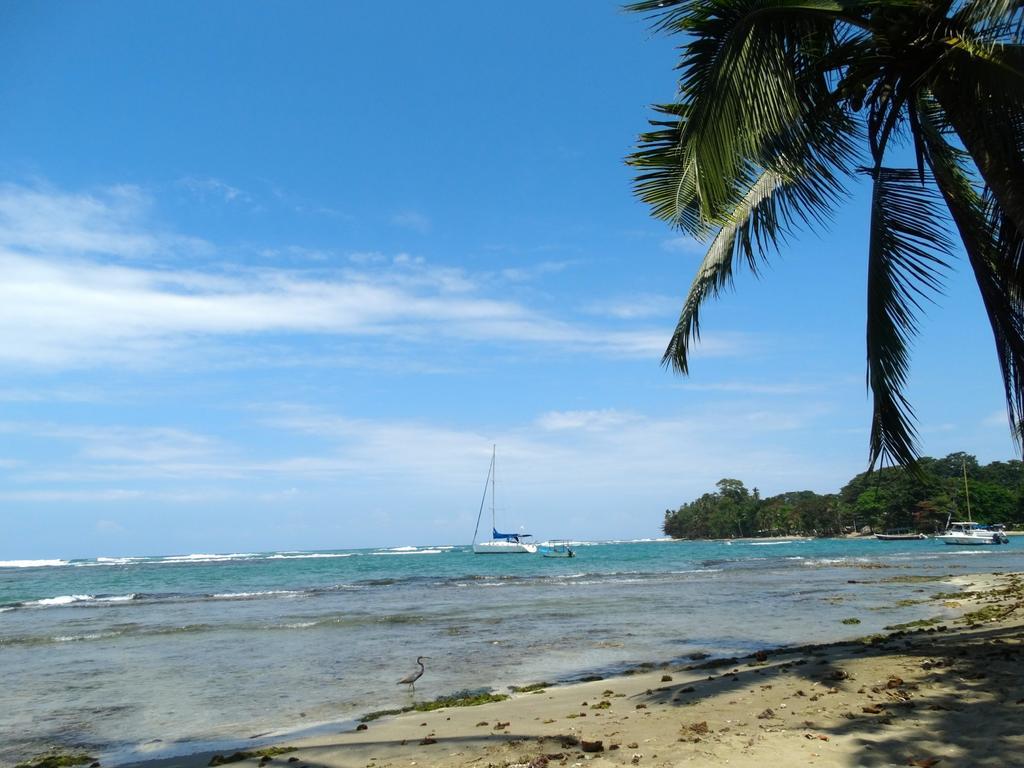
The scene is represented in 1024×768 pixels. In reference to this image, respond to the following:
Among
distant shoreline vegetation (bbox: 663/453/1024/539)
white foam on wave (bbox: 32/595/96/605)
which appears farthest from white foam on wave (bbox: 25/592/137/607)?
distant shoreline vegetation (bbox: 663/453/1024/539)

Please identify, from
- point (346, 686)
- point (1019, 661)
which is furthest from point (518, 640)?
point (1019, 661)

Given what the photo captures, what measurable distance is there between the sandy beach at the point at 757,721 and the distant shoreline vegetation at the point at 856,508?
61.4 m

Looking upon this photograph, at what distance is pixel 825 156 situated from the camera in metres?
6.28

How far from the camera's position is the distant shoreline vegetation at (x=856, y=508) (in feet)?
301

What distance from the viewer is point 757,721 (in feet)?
18.2

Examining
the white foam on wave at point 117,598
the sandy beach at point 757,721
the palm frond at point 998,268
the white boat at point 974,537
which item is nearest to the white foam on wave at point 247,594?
the white foam on wave at point 117,598

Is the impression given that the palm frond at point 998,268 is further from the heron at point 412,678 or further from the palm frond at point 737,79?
the heron at point 412,678

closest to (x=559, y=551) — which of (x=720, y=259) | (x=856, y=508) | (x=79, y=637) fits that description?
(x=856, y=508)

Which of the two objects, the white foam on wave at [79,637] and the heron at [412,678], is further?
the white foam on wave at [79,637]

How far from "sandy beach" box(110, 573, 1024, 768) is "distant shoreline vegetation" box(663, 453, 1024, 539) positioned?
61351 millimetres

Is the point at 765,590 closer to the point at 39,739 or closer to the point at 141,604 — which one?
the point at 39,739

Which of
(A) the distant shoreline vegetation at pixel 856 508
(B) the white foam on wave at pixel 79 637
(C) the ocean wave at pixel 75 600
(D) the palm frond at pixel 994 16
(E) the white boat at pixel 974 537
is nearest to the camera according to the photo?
(D) the palm frond at pixel 994 16

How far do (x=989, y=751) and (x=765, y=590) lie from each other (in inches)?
838

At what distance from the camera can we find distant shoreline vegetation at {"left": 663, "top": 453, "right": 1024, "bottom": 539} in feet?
301
